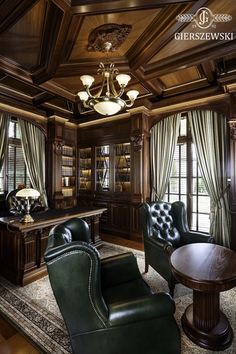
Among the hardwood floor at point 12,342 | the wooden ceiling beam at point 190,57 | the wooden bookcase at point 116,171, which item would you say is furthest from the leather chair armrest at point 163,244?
the wooden ceiling beam at point 190,57

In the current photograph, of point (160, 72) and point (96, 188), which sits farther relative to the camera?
point (96, 188)

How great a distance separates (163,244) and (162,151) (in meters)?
2.57

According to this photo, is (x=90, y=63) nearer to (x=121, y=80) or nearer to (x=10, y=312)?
(x=121, y=80)

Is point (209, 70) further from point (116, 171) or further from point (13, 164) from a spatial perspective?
point (13, 164)

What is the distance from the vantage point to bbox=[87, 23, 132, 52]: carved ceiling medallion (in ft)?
7.73

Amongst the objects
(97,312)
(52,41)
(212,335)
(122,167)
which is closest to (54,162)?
(122,167)

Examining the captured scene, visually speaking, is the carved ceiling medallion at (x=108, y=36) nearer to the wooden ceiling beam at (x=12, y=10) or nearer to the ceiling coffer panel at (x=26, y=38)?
the ceiling coffer panel at (x=26, y=38)

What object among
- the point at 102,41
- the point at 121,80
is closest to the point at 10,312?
the point at 121,80

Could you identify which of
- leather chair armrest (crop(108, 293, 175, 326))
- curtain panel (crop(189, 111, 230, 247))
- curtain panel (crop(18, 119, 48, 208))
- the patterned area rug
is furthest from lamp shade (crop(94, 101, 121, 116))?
curtain panel (crop(18, 119, 48, 208))

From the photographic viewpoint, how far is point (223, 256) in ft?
6.95

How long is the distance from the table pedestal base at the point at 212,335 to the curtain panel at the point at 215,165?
2132 mm

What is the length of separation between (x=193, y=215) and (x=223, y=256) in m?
2.38

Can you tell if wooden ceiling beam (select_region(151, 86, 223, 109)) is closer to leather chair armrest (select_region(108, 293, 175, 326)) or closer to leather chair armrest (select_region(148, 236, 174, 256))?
leather chair armrest (select_region(148, 236, 174, 256))

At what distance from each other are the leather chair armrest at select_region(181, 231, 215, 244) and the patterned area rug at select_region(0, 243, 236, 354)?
24.6 inches
